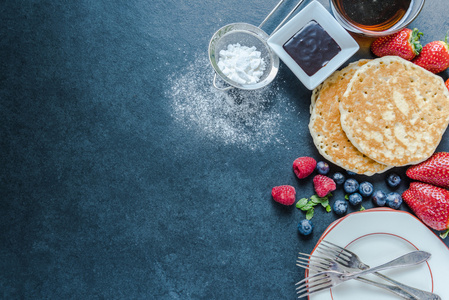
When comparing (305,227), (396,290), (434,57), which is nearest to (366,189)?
(305,227)

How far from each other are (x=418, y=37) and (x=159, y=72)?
3.43 ft

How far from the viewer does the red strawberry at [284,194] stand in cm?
138

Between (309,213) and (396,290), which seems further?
(309,213)

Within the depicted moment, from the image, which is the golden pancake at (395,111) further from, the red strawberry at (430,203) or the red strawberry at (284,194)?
the red strawberry at (284,194)

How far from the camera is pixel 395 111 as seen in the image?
139cm

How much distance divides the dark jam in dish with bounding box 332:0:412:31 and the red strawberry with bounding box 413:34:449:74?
17 centimetres

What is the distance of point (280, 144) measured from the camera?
146cm

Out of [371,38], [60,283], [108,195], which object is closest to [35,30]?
[108,195]

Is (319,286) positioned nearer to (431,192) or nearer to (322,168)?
(322,168)

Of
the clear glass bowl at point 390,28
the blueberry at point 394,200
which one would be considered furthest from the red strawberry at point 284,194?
the clear glass bowl at point 390,28

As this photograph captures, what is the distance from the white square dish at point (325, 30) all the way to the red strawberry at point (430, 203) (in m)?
0.57

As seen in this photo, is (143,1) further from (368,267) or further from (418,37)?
(368,267)

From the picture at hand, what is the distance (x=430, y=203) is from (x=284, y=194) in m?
0.55

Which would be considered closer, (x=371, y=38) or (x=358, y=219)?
(x=358, y=219)
